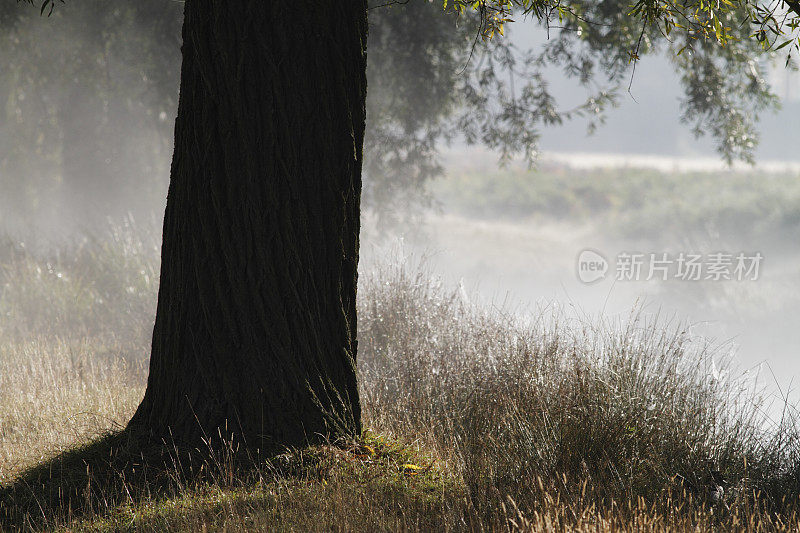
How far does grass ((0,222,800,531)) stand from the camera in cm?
315

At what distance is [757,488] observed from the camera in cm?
405

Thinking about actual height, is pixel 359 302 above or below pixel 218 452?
above

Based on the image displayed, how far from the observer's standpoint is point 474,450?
383 centimetres

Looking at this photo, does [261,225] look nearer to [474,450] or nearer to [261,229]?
[261,229]

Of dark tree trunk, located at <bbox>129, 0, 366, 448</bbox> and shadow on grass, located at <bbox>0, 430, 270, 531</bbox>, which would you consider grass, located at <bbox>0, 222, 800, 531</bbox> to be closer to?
shadow on grass, located at <bbox>0, 430, 270, 531</bbox>

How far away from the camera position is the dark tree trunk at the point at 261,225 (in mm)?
3652

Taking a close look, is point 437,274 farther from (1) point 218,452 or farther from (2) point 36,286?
(2) point 36,286

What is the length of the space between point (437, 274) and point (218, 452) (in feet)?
14.9

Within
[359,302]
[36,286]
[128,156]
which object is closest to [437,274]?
[359,302]

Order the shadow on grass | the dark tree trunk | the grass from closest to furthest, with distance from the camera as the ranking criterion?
the grass, the shadow on grass, the dark tree trunk

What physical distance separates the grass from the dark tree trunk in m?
0.30

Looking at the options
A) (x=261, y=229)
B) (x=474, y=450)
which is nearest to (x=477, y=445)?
(x=474, y=450)

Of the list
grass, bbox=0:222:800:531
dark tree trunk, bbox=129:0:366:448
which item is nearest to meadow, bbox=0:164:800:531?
grass, bbox=0:222:800:531

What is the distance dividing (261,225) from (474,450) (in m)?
1.76
